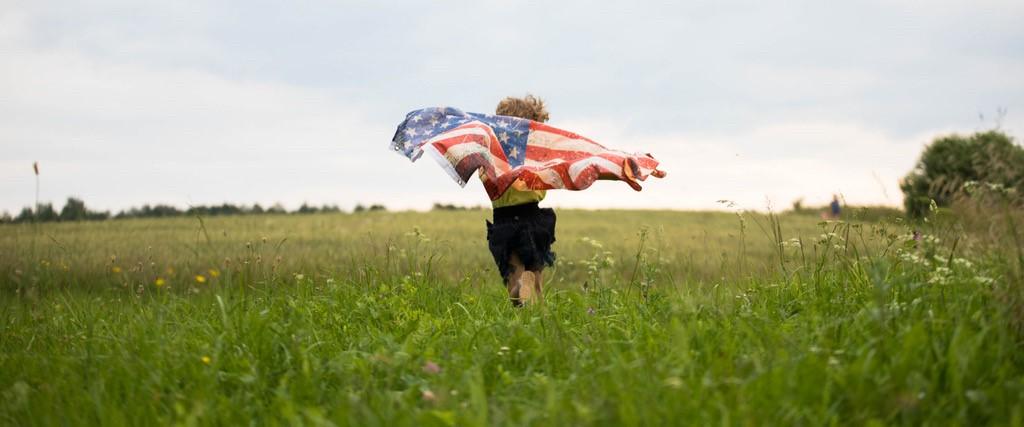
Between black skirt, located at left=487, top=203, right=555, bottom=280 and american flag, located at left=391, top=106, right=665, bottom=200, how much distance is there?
1.39ft

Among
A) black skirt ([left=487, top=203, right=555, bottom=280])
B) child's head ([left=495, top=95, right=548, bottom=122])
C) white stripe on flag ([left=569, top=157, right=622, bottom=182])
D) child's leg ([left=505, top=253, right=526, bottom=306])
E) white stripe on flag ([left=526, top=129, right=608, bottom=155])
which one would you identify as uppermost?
child's head ([left=495, top=95, right=548, bottom=122])

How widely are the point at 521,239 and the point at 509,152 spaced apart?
2.46 ft

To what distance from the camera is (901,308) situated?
4715 mm

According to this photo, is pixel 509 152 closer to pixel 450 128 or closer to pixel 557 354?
pixel 450 128

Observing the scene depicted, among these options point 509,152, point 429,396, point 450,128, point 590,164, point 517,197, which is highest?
point 450,128

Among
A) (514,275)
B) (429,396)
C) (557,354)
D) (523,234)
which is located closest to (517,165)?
(523,234)

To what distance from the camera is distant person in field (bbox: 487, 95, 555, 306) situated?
23.5ft

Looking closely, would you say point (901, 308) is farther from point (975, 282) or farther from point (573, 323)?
point (573, 323)

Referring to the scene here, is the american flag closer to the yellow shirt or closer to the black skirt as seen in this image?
the yellow shirt

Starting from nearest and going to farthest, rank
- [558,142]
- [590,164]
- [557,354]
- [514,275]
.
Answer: [557,354] < [590,164] < [558,142] < [514,275]

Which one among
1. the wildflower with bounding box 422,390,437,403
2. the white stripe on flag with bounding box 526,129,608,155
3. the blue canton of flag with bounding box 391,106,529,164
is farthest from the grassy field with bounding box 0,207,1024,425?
the white stripe on flag with bounding box 526,129,608,155

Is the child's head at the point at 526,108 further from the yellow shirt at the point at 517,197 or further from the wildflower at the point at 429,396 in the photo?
the wildflower at the point at 429,396

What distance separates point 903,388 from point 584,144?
151 inches

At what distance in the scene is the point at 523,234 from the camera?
7164mm
